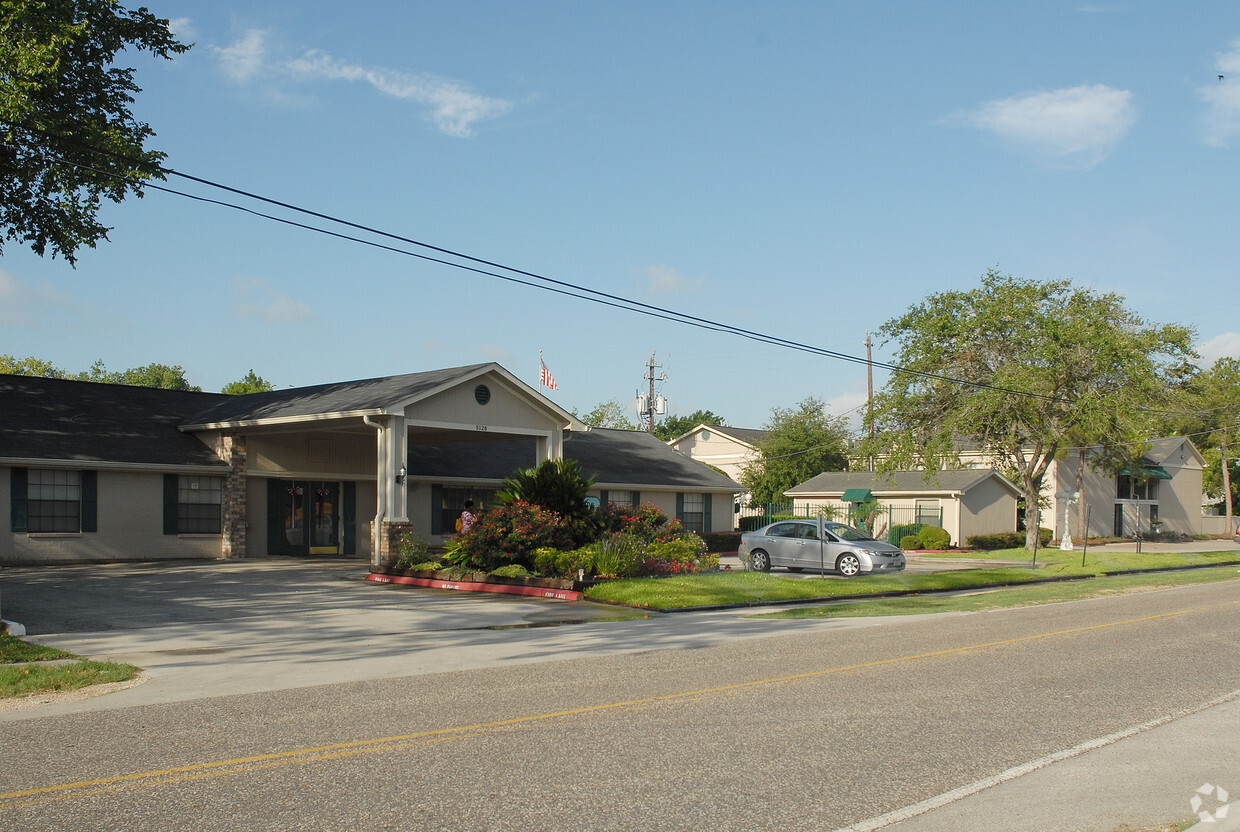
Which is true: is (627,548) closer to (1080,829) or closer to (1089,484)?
(1080,829)

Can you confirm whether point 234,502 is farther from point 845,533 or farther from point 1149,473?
point 1149,473

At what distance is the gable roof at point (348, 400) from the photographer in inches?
945

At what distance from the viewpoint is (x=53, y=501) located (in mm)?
24688

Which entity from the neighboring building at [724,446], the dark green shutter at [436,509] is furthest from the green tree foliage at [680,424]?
the dark green shutter at [436,509]

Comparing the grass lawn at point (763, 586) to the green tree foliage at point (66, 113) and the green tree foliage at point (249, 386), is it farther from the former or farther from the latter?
the green tree foliage at point (249, 386)

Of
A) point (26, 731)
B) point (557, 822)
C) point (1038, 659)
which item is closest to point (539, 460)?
point (1038, 659)

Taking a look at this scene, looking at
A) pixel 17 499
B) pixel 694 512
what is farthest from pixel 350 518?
pixel 694 512

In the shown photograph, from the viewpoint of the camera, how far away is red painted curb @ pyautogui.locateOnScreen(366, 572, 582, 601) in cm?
1989

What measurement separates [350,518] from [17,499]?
9438mm

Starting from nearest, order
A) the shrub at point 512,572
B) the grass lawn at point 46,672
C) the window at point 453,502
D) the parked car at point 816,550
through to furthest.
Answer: the grass lawn at point 46,672
the shrub at point 512,572
the parked car at point 816,550
the window at point 453,502

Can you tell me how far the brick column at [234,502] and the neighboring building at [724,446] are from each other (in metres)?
38.7

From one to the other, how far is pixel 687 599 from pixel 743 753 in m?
11.7

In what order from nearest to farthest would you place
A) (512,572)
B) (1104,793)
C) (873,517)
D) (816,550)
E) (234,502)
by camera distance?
(1104,793), (512,572), (816,550), (234,502), (873,517)

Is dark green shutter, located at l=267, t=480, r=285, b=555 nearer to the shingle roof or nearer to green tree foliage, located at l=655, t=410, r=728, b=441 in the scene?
the shingle roof
